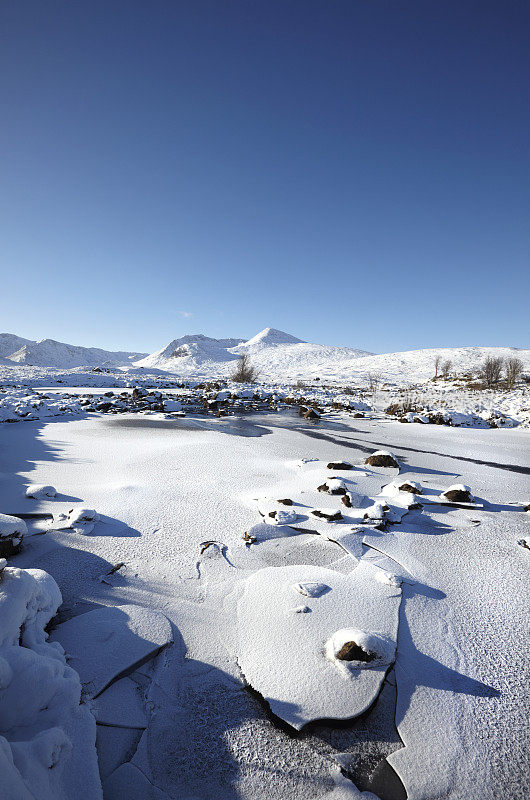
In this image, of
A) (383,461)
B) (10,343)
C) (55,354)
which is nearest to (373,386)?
(383,461)

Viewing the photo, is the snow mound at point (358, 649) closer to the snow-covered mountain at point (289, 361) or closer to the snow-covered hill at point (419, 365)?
the snow-covered mountain at point (289, 361)

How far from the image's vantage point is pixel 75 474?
168 inches

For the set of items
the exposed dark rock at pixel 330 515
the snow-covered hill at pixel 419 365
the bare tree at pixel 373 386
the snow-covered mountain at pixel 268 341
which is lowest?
the exposed dark rock at pixel 330 515

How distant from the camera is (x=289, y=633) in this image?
5.79 feet

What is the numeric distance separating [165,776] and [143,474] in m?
3.39

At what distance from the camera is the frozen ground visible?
4.04ft

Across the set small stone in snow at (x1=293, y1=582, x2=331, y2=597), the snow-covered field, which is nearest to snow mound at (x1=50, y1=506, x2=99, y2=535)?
the snow-covered field

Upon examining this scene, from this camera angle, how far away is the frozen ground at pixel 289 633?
123 cm

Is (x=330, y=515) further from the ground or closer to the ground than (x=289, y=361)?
closer to the ground

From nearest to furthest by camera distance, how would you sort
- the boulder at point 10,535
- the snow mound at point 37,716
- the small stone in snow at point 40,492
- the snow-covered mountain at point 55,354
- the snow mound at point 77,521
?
the snow mound at point 37,716
the boulder at point 10,535
the snow mound at point 77,521
the small stone in snow at point 40,492
the snow-covered mountain at point 55,354

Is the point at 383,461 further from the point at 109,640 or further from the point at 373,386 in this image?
the point at 373,386

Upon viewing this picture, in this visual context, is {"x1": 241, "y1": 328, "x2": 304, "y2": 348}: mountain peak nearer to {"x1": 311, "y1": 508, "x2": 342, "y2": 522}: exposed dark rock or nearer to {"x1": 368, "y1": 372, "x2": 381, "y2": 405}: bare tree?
{"x1": 368, "y1": 372, "x2": 381, "y2": 405}: bare tree

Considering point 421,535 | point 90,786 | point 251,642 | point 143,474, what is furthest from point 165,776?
point 143,474

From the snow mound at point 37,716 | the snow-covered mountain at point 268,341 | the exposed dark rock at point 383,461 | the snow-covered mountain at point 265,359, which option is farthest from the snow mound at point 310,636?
the snow-covered mountain at point 268,341
